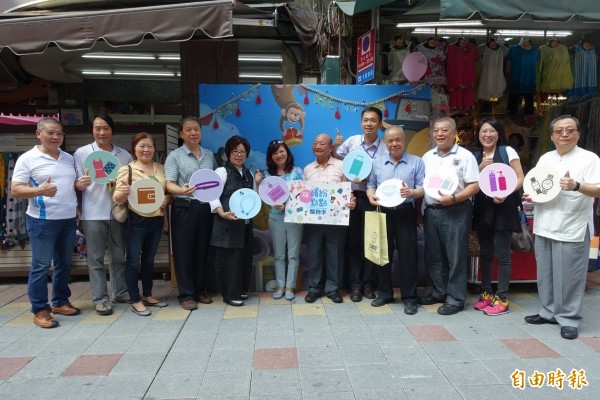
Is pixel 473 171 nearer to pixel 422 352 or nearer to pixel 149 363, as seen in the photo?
pixel 422 352

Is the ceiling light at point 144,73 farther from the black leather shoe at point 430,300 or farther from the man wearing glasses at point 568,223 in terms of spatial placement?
the man wearing glasses at point 568,223

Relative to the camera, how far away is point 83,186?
4.26 m

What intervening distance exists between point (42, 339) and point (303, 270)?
2.68 meters

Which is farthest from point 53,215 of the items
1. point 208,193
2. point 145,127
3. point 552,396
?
point 552,396

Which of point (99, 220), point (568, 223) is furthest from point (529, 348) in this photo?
point (99, 220)

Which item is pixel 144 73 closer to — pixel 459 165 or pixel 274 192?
pixel 274 192

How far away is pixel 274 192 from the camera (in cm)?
466

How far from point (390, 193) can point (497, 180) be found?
38.2 inches

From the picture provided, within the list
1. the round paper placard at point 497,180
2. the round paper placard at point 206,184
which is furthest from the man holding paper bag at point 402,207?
the round paper placard at point 206,184

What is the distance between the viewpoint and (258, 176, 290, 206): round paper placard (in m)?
4.65

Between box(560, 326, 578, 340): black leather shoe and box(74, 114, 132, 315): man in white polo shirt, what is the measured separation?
415cm

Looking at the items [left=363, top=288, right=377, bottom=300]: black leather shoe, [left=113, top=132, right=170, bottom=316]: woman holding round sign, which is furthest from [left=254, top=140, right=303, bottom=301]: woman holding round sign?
[left=113, top=132, right=170, bottom=316]: woman holding round sign

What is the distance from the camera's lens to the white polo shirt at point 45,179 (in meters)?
4.07

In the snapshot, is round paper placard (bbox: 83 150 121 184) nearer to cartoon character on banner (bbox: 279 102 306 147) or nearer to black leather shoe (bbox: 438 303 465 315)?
cartoon character on banner (bbox: 279 102 306 147)
